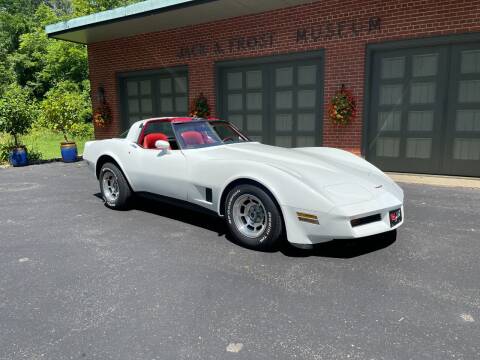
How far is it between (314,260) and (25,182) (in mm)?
7594

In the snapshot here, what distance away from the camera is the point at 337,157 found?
4.77 meters

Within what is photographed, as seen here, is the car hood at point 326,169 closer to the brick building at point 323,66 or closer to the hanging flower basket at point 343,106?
the hanging flower basket at point 343,106

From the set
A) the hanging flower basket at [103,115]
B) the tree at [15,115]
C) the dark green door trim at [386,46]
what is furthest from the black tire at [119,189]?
the hanging flower basket at [103,115]

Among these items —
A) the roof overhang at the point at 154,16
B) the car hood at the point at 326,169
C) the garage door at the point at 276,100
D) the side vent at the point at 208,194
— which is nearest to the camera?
the car hood at the point at 326,169

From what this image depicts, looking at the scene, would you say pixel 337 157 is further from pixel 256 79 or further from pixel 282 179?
pixel 256 79

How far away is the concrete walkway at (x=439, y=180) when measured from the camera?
738cm

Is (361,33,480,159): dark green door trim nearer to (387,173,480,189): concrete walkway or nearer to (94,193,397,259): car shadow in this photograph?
(387,173,480,189): concrete walkway

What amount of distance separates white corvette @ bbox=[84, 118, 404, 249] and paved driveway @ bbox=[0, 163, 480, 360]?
1.26 feet

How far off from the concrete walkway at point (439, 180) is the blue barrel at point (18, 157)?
418 inches

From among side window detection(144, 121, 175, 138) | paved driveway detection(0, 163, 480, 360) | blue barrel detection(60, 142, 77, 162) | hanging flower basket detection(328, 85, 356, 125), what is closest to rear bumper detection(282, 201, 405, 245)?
paved driveway detection(0, 163, 480, 360)

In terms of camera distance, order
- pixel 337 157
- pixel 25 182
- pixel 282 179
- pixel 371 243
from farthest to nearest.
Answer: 1. pixel 25 182
2. pixel 337 157
3. pixel 371 243
4. pixel 282 179

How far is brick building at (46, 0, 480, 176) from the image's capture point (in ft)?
25.9

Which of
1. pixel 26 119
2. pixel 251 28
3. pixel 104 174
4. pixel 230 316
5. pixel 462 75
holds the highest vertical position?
pixel 251 28

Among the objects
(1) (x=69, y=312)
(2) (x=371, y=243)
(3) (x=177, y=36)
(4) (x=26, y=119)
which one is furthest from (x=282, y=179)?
(4) (x=26, y=119)
